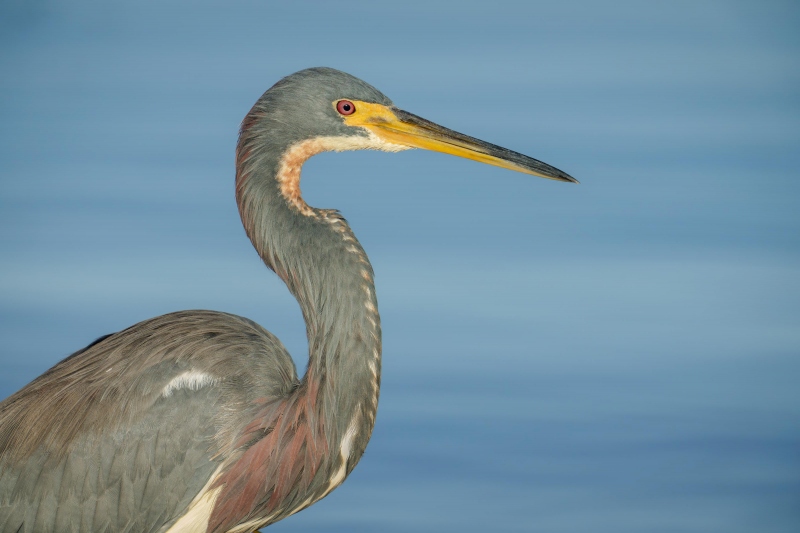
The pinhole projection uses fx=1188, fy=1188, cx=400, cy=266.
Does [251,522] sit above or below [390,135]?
below

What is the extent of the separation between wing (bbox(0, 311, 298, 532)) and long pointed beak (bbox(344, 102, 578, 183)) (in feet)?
3.29

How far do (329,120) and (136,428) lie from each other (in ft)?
4.69

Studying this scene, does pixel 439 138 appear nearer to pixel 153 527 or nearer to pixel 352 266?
pixel 352 266

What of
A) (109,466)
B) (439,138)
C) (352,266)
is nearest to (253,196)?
(352,266)

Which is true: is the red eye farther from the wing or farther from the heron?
the wing

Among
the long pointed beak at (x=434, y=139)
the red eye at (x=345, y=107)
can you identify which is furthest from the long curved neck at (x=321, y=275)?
the long pointed beak at (x=434, y=139)

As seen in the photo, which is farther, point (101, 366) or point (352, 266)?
point (101, 366)

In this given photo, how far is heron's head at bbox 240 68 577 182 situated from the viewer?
469 cm

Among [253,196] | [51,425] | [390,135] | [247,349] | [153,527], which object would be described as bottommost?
[153,527]

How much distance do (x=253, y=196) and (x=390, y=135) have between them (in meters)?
0.64

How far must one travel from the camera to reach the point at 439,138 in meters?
4.96

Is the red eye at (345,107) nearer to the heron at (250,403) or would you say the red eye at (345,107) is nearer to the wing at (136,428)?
the heron at (250,403)

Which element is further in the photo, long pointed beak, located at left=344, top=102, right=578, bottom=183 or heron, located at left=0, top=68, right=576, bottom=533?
long pointed beak, located at left=344, top=102, right=578, bottom=183

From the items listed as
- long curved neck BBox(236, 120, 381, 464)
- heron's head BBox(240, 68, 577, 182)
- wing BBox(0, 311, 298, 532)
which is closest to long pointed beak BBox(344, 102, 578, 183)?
heron's head BBox(240, 68, 577, 182)
